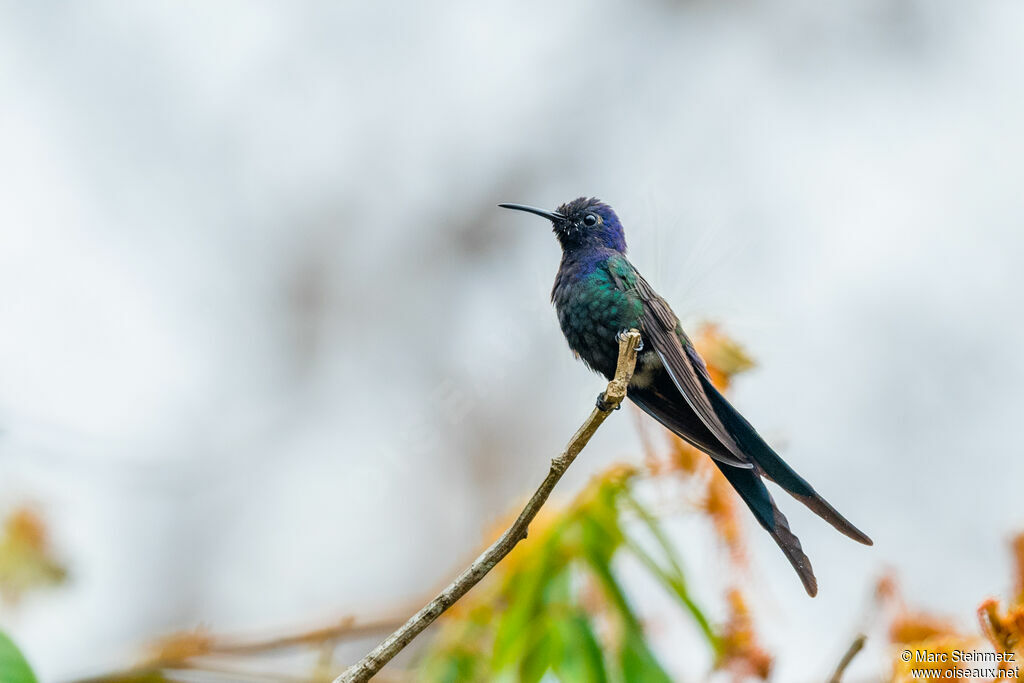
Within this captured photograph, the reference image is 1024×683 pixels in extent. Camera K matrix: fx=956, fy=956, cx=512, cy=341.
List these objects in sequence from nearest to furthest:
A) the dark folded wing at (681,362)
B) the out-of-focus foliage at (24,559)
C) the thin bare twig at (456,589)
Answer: the thin bare twig at (456,589) → the dark folded wing at (681,362) → the out-of-focus foliage at (24,559)

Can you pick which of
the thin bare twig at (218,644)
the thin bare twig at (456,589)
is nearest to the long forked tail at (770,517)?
the thin bare twig at (456,589)

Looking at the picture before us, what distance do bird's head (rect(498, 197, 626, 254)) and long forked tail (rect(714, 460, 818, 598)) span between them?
0.97 m

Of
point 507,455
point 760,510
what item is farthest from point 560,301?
point 507,455

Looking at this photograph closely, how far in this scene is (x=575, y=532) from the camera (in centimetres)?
316

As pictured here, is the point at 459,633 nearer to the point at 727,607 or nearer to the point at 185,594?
the point at 727,607

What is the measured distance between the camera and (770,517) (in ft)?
7.14

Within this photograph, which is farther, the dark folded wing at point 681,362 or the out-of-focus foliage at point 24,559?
the out-of-focus foliage at point 24,559

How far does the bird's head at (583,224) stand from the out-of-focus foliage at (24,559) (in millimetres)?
2129

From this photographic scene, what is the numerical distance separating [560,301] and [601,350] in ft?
0.67

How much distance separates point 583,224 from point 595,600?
4.20 feet

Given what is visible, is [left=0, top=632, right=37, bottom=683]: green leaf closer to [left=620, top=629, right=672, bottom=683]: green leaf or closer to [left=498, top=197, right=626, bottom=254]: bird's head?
[left=620, top=629, right=672, bottom=683]: green leaf

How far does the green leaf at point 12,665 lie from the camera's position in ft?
6.36

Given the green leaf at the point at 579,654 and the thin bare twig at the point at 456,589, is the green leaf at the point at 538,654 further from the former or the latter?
the thin bare twig at the point at 456,589

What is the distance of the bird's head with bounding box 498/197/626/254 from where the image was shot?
3096 mm
